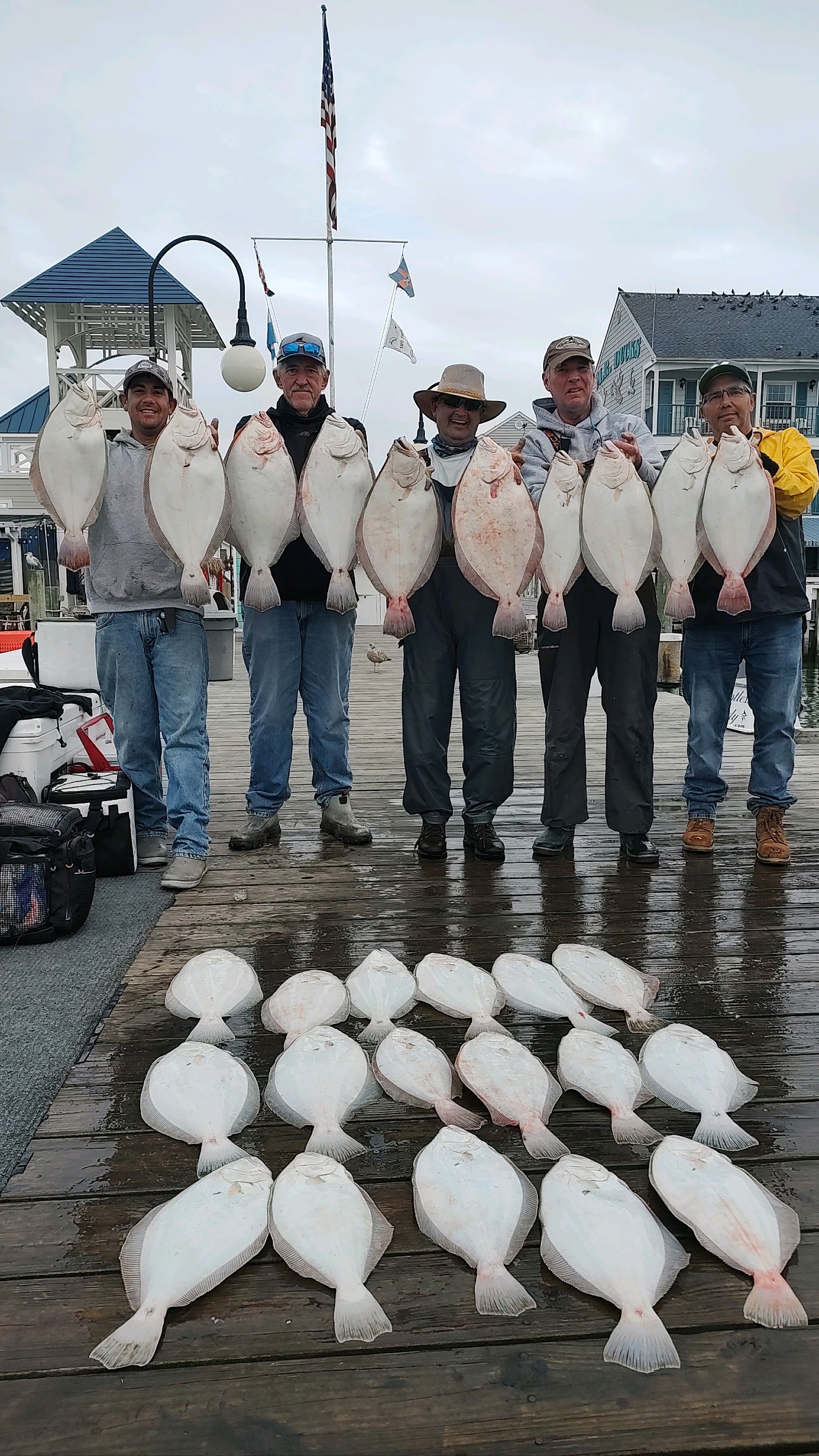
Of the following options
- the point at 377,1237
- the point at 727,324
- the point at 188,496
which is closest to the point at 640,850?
the point at 188,496

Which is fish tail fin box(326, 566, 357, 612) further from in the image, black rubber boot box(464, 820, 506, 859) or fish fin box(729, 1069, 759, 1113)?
fish fin box(729, 1069, 759, 1113)

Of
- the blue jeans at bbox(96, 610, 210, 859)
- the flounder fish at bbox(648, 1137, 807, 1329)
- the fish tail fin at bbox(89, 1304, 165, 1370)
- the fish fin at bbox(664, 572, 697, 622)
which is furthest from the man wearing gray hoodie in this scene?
the fish tail fin at bbox(89, 1304, 165, 1370)

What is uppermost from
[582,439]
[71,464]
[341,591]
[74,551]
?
[582,439]

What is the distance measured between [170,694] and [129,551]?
59 centimetres

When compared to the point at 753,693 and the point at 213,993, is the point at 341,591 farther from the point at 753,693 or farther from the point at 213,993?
the point at 753,693

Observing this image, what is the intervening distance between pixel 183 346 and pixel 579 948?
41.2 feet

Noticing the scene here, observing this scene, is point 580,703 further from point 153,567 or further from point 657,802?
point 153,567

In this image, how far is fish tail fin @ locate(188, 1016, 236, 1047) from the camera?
2281 millimetres

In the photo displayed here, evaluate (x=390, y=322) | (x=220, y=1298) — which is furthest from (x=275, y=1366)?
(x=390, y=322)

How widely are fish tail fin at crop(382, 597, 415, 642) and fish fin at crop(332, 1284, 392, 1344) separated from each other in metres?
2.15

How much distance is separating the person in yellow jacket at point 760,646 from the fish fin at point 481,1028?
1891mm

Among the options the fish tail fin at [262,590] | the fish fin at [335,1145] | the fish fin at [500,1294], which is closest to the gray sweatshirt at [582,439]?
the fish tail fin at [262,590]

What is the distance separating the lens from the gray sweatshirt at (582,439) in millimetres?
3582

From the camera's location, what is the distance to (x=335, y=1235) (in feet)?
5.01
